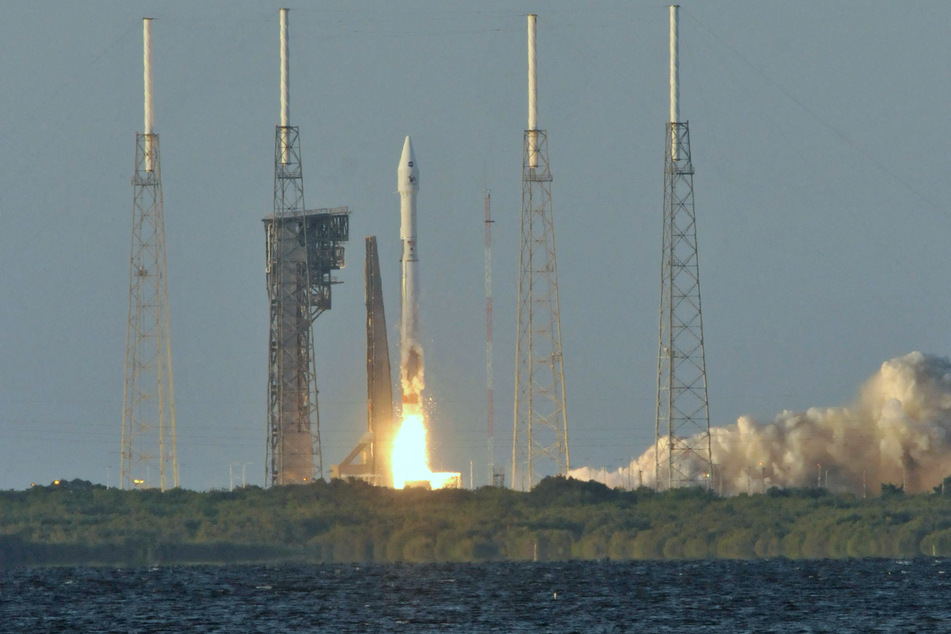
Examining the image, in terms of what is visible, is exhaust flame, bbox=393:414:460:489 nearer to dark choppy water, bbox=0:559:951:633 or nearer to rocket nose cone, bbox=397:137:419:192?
dark choppy water, bbox=0:559:951:633

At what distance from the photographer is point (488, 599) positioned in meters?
124

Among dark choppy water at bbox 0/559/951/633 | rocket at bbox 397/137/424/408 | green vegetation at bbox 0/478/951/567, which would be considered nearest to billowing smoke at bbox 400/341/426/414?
rocket at bbox 397/137/424/408

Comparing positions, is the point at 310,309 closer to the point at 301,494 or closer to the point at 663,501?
the point at 301,494

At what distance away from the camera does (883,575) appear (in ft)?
483

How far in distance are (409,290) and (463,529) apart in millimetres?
16004

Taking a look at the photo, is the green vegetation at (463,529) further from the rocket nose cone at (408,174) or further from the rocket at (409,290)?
the rocket nose cone at (408,174)

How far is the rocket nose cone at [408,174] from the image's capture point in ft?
458

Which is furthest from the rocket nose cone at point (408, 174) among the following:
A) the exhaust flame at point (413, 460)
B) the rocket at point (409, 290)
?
the exhaust flame at point (413, 460)

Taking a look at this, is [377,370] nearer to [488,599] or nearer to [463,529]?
[463,529]

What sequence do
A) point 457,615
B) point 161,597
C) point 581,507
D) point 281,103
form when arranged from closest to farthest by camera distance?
point 457,615
point 161,597
point 281,103
point 581,507

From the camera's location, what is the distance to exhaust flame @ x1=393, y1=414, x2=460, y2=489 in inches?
5748

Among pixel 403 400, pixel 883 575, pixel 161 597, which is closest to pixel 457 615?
pixel 161 597

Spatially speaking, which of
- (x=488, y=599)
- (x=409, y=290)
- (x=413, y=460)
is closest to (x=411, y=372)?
(x=409, y=290)

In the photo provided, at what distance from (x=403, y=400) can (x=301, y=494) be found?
1088 centimetres
